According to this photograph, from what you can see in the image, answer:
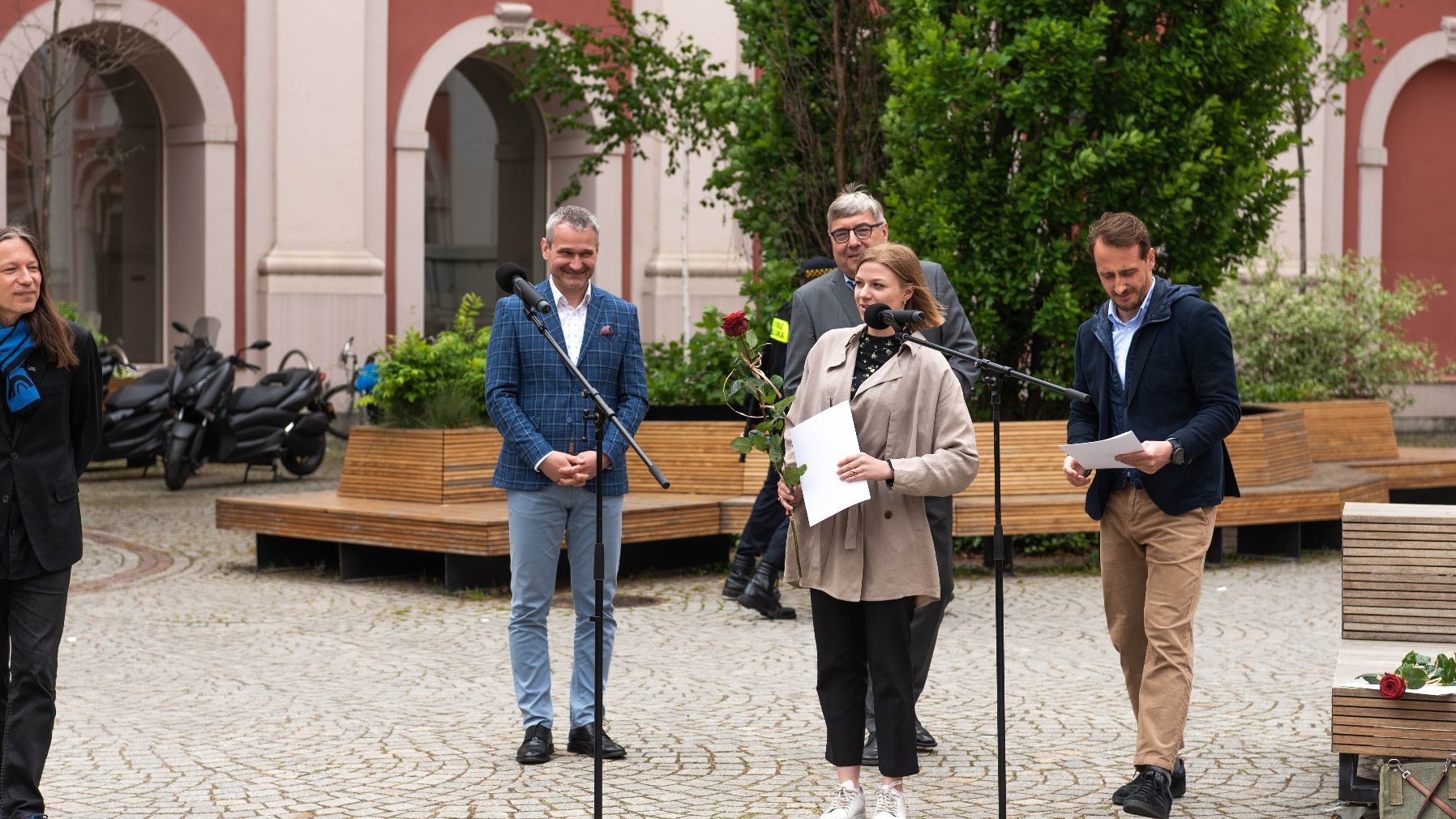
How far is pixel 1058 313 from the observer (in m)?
10.6

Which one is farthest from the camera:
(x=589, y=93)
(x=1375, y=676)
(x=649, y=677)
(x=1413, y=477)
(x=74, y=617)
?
(x=589, y=93)

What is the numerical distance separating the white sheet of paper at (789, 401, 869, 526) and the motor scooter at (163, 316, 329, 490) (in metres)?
10.1

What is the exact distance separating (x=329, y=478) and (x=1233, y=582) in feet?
26.6

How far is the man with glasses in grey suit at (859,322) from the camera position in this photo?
19.3 ft

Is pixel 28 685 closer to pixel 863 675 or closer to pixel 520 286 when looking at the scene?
pixel 520 286

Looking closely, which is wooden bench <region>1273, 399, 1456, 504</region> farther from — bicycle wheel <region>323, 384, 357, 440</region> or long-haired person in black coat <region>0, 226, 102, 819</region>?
long-haired person in black coat <region>0, 226, 102, 819</region>

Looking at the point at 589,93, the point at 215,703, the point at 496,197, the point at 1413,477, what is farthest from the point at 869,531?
the point at 496,197

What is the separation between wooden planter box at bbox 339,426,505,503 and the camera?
10.1 m

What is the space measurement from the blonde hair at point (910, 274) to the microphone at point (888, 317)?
9cm

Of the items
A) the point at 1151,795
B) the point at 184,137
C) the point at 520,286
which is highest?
the point at 184,137

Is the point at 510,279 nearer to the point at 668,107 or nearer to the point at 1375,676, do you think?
the point at 1375,676

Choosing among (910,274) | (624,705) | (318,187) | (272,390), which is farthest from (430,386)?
(318,187)

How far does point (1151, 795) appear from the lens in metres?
5.16

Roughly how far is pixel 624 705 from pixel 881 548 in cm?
210
